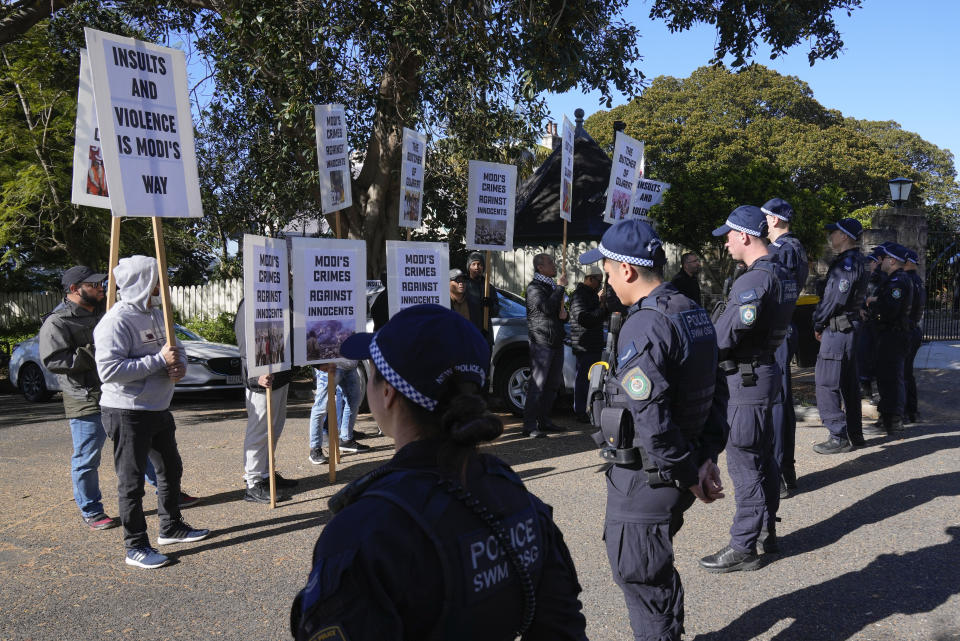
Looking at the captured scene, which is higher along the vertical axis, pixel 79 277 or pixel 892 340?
pixel 79 277

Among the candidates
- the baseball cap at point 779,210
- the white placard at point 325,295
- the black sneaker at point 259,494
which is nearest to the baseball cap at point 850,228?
the baseball cap at point 779,210

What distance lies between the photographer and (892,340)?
28.9 ft

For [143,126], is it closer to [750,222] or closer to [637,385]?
[637,385]

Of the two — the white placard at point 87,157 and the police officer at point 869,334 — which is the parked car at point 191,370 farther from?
the police officer at point 869,334

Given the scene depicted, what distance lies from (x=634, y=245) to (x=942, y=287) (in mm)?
16680

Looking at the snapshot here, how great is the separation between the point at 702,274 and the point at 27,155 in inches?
637

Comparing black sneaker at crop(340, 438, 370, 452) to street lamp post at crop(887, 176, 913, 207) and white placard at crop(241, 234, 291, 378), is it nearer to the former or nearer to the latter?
white placard at crop(241, 234, 291, 378)

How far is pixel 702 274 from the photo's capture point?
20453 mm

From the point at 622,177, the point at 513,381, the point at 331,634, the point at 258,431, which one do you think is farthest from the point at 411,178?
the point at 331,634

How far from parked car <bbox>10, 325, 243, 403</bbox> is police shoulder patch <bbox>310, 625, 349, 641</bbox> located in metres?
10.7

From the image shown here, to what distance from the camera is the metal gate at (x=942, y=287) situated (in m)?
16.3

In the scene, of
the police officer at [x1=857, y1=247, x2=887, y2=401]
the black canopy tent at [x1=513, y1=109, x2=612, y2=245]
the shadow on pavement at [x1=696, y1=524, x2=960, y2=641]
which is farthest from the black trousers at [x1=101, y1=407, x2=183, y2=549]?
the black canopy tent at [x1=513, y1=109, x2=612, y2=245]

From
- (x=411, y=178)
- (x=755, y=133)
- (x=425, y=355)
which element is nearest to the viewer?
(x=425, y=355)

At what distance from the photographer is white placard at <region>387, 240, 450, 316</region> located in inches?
278
